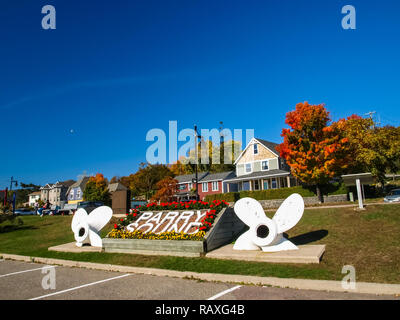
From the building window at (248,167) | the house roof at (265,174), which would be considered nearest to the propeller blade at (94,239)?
the house roof at (265,174)

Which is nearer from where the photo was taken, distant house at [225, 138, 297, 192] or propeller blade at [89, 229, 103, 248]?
propeller blade at [89, 229, 103, 248]

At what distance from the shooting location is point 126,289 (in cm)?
764

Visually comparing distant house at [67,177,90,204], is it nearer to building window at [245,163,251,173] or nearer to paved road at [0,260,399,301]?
building window at [245,163,251,173]

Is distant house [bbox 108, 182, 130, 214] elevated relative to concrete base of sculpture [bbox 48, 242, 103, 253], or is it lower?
elevated

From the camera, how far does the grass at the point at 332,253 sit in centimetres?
783

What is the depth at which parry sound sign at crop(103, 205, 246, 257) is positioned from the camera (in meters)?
11.4

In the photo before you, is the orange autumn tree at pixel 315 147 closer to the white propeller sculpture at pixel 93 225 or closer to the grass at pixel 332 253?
the grass at pixel 332 253

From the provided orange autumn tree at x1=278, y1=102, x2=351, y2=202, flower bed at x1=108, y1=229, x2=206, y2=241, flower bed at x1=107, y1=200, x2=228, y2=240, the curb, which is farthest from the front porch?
the curb

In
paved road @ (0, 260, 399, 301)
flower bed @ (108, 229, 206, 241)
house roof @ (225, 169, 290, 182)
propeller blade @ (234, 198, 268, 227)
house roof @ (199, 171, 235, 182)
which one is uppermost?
house roof @ (199, 171, 235, 182)

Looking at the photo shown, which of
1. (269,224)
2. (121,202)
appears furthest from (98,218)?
(121,202)

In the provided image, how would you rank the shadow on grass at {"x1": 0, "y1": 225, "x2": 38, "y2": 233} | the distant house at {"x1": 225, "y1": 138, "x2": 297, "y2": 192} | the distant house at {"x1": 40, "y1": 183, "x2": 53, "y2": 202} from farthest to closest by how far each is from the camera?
the distant house at {"x1": 40, "y1": 183, "x2": 53, "y2": 202} < the distant house at {"x1": 225, "y1": 138, "x2": 297, "y2": 192} < the shadow on grass at {"x1": 0, "y1": 225, "x2": 38, "y2": 233}

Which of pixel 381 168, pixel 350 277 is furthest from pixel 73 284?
pixel 381 168

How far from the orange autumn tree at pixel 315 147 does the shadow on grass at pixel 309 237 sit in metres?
14.5

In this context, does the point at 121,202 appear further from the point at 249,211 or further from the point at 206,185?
the point at 206,185
